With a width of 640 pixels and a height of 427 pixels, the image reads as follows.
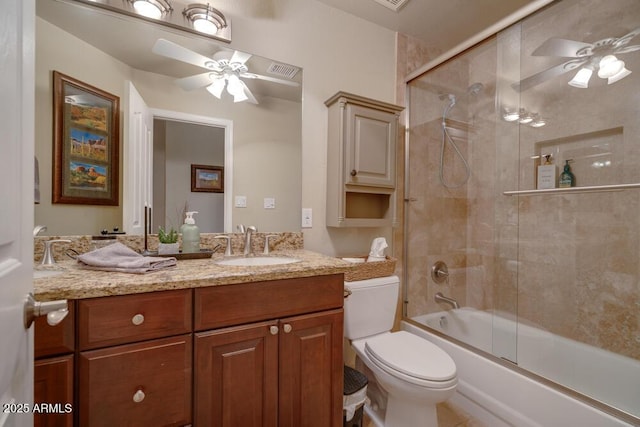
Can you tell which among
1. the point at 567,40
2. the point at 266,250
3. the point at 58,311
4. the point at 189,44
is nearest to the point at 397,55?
the point at 567,40

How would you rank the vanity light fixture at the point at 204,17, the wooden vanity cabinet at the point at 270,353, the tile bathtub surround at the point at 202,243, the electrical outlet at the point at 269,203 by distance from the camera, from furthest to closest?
the electrical outlet at the point at 269,203 < the vanity light fixture at the point at 204,17 < the tile bathtub surround at the point at 202,243 < the wooden vanity cabinet at the point at 270,353

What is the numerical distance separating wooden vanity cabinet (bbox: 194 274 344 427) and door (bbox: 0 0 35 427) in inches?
18.7

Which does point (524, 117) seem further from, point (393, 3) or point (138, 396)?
point (138, 396)

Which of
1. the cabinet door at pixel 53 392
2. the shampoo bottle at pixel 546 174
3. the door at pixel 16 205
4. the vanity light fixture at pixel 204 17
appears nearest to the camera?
the door at pixel 16 205

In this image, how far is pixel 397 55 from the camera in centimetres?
212

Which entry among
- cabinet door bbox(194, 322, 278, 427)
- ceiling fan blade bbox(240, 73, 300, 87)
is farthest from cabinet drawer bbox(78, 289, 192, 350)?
ceiling fan blade bbox(240, 73, 300, 87)

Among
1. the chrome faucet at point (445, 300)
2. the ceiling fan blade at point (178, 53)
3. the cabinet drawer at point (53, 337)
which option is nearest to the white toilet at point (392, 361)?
the chrome faucet at point (445, 300)

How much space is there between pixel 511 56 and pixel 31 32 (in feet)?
7.86

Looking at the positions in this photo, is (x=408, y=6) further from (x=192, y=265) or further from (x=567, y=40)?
(x=192, y=265)

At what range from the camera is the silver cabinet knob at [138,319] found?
84cm

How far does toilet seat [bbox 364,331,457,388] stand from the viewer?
1209 mm

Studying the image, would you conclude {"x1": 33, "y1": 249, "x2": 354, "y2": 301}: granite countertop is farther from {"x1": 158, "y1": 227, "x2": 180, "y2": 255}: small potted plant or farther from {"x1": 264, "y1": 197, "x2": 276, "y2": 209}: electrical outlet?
{"x1": 264, "y1": 197, "x2": 276, "y2": 209}: electrical outlet

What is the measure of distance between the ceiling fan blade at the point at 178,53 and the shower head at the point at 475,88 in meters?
1.87

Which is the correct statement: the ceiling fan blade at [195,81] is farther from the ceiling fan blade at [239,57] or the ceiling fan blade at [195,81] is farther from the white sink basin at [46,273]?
the white sink basin at [46,273]
